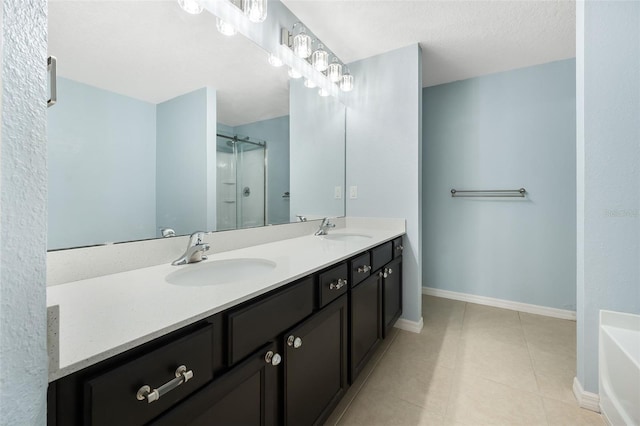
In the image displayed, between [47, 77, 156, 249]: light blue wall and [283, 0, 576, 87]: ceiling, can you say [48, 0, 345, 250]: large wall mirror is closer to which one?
[47, 77, 156, 249]: light blue wall

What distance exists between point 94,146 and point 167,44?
1.77 feet

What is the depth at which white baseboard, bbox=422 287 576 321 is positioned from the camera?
237cm

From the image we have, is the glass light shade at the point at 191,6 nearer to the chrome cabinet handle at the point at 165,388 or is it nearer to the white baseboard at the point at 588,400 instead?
the chrome cabinet handle at the point at 165,388

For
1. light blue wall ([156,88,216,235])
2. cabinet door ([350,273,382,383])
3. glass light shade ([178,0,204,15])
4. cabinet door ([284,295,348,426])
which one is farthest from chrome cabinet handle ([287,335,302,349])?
glass light shade ([178,0,204,15])

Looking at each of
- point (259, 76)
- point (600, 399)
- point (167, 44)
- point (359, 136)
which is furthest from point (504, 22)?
point (600, 399)

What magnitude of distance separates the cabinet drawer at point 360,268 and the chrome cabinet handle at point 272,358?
574mm

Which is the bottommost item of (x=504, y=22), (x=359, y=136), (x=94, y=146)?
(x=94, y=146)

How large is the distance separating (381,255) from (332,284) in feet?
2.12

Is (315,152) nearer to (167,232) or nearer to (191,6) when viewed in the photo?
(191,6)

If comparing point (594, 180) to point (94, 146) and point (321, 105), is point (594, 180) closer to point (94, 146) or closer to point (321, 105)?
point (321, 105)

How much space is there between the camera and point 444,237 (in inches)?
112

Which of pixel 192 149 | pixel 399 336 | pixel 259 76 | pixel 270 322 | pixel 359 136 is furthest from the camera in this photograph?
pixel 359 136

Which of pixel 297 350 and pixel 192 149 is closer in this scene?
pixel 297 350

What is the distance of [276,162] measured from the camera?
1705 mm
